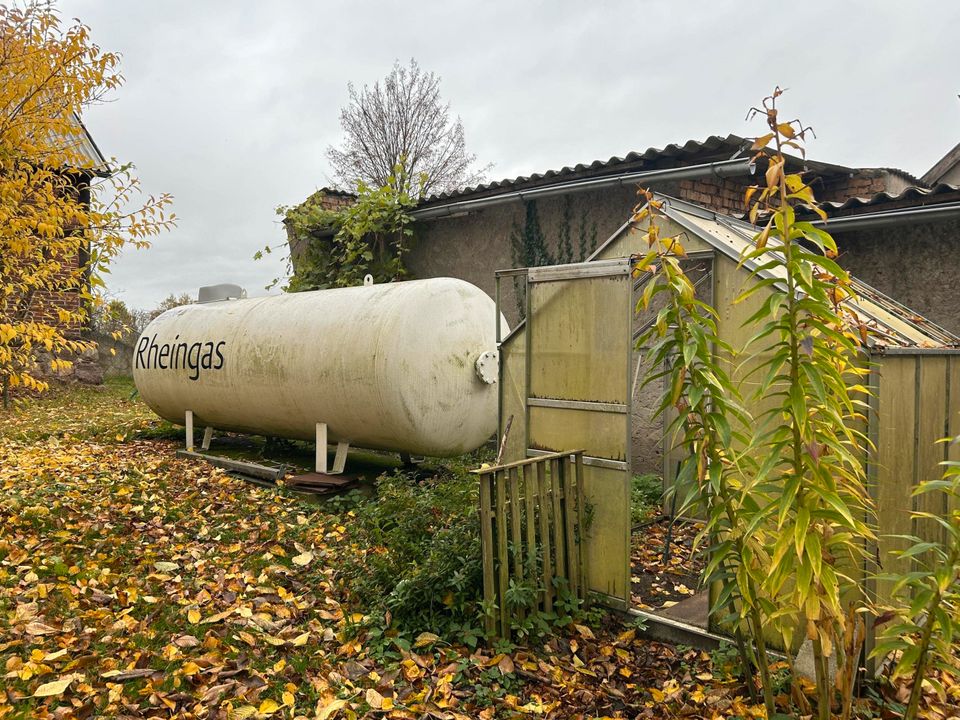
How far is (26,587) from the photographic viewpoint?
4723 mm

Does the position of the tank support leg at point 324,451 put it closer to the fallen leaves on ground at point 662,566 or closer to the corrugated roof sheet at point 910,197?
the fallen leaves on ground at point 662,566

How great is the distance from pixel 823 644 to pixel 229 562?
14.1 feet

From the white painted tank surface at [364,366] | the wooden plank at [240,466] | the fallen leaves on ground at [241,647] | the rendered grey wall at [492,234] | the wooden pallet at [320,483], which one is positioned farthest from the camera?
the rendered grey wall at [492,234]

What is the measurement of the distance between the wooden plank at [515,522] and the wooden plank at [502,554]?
6cm

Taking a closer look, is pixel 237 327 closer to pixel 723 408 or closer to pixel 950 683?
pixel 723 408

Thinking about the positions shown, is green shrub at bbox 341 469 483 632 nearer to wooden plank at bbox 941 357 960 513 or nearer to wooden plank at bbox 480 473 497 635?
wooden plank at bbox 480 473 497 635

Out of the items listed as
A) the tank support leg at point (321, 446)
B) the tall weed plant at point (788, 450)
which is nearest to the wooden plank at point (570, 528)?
the tall weed plant at point (788, 450)

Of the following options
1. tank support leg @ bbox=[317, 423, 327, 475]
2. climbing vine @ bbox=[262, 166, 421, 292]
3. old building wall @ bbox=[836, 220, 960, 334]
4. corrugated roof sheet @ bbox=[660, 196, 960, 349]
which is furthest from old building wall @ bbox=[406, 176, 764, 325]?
tank support leg @ bbox=[317, 423, 327, 475]

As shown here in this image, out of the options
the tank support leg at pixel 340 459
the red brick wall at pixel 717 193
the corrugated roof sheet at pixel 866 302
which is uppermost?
the red brick wall at pixel 717 193

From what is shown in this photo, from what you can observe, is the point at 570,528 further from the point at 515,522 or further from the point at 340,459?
the point at 340,459

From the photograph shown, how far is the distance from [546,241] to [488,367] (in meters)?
2.81

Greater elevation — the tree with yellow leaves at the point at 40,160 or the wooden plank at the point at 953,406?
the tree with yellow leaves at the point at 40,160

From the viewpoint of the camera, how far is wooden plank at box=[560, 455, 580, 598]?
15.2ft

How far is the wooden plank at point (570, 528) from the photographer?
15.2 feet
